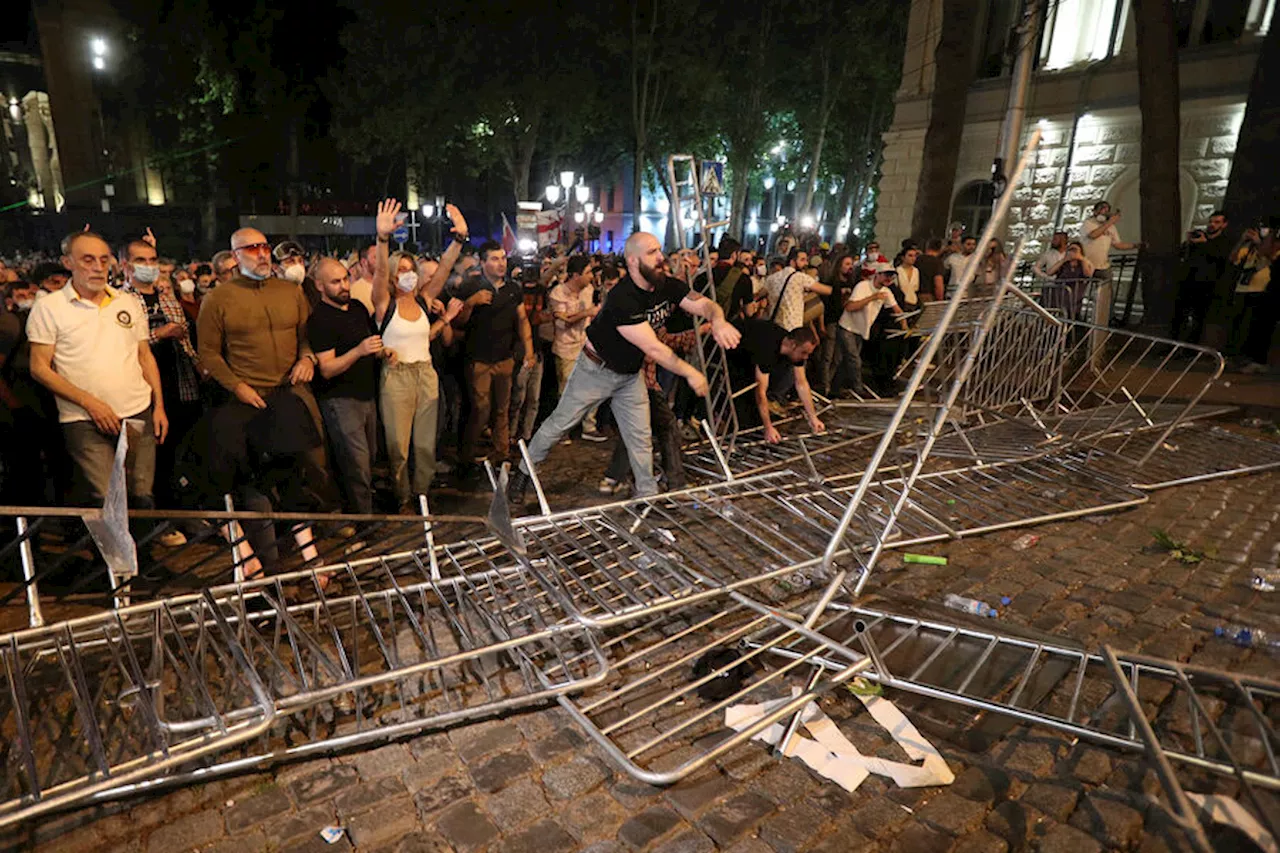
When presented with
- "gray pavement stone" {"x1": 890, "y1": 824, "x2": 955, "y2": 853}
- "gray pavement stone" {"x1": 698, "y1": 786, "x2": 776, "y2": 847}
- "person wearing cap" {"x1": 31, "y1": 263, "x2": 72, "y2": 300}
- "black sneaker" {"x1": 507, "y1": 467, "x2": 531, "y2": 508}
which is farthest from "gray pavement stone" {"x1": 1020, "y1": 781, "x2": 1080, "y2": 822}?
"person wearing cap" {"x1": 31, "y1": 263, "x2": 72, "y2": 300}

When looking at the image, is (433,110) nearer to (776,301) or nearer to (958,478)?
(776,301)

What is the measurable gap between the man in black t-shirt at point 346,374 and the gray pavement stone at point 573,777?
8.93 feet

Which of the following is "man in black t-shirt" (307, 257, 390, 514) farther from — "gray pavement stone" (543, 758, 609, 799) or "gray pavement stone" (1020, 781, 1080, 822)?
"gray pavement stone" (1020, 781, 1080, 822)

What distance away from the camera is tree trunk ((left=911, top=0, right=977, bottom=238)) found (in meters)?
15.8

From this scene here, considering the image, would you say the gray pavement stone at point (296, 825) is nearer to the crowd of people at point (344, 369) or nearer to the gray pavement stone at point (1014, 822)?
the crowd of people at point (344, 369)

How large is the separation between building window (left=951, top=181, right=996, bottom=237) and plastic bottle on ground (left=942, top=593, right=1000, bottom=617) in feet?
60.4

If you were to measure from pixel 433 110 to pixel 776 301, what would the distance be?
26.2 meters

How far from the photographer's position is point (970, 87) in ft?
65.5

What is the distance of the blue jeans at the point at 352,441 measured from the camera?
5.01 meters

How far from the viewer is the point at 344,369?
4.91 m

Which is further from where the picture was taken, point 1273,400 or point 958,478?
point 1273,400

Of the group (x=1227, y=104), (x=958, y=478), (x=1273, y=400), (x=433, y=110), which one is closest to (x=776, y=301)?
(x=958, y=478)

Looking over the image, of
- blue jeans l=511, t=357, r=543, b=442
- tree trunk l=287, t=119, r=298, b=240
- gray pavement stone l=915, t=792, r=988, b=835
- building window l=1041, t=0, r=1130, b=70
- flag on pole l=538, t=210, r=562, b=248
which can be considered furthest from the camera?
tree trunk l=287, t=119, r=298, b=240

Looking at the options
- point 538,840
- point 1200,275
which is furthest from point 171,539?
point 1200,275
